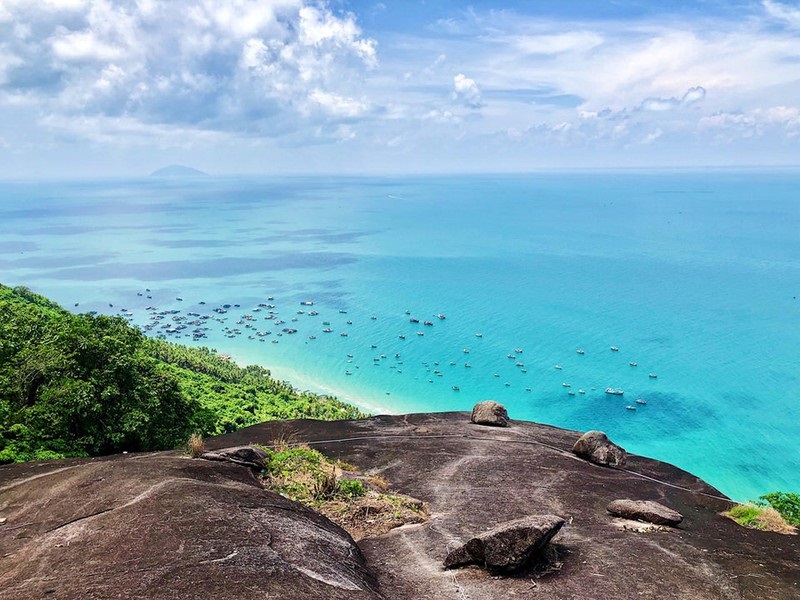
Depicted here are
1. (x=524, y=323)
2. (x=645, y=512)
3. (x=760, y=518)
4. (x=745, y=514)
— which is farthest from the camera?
(x=524, y=323)

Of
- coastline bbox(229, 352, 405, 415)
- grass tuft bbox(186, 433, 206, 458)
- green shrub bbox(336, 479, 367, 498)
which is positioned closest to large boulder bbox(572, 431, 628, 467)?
green shrub bbox(336, 479, 367, 498)

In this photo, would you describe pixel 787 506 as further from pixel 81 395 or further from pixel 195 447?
pixel 81 395

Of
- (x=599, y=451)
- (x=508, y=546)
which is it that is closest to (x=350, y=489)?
(x=508, y=546)

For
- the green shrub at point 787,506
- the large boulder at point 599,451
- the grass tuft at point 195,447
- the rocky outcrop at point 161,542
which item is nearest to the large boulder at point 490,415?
the large boulder at point 599,451

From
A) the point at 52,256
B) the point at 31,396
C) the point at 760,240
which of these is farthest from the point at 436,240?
the point at 31,396

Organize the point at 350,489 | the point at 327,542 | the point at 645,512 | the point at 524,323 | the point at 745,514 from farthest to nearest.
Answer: the point at 524,323, the point at 745,514, the point at 350,489, the point at 645,512, the point at 327,542

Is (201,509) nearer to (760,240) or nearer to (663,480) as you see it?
(663,480)
